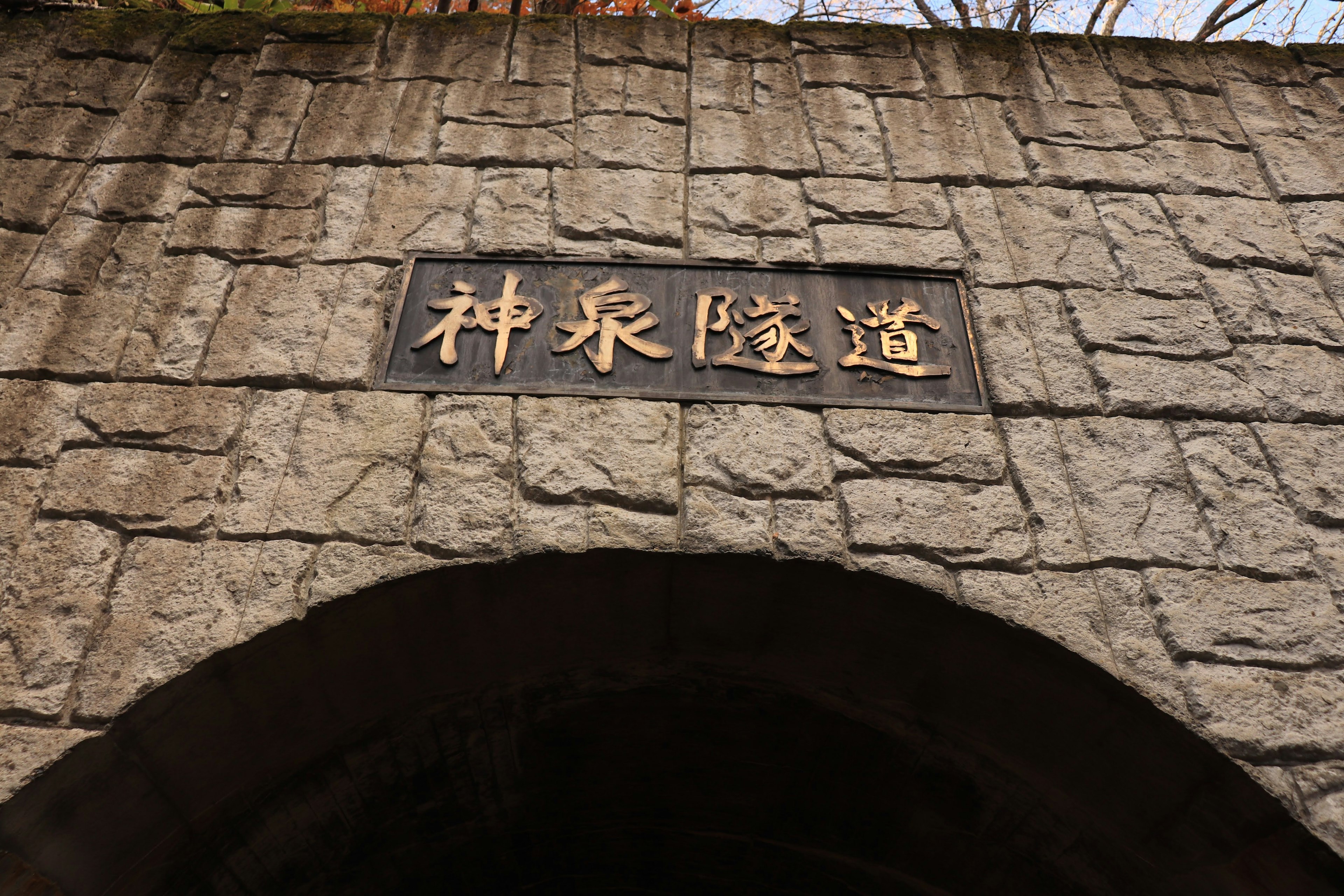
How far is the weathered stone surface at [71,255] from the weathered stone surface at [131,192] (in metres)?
0.05

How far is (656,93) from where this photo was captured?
3.33m

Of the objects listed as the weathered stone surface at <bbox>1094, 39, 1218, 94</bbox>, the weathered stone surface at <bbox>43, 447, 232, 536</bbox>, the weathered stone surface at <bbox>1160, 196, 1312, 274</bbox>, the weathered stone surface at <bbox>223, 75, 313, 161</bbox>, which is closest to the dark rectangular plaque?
the weathered stone surface at <bbox>43, 447, 232, 536</bbox>

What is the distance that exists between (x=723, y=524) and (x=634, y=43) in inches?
80.0

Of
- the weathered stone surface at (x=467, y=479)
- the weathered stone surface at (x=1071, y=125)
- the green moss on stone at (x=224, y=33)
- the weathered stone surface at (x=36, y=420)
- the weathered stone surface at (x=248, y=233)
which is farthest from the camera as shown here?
the green moss on stone at (x=224, y=33)

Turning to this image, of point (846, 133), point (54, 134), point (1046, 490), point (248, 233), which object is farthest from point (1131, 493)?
point (54, 134)

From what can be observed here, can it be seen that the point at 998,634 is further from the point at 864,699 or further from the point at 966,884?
the point at 966,884

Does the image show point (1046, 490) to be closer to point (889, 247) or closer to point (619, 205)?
point (889, 247)

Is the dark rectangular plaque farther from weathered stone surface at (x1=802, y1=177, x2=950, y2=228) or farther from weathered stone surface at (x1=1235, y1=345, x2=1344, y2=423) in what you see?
weathered stone surface at (x1=1235, y1=345, x2=1344, y2=423)

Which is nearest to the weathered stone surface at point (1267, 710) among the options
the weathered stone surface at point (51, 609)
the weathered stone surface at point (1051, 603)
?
the weathered stone surface at point (1051, 603)

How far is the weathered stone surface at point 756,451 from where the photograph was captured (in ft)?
8.07

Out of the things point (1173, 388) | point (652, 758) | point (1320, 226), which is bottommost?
point (652, 758)

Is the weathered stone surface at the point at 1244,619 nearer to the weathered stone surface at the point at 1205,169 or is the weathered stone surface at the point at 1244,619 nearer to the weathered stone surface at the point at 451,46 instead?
the weathered stone surface at the point at 1205,169

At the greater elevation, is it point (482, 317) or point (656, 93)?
point (656, 93)

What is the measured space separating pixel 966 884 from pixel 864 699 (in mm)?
845
